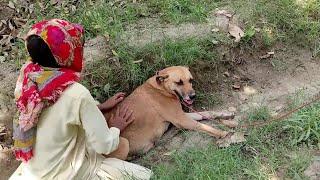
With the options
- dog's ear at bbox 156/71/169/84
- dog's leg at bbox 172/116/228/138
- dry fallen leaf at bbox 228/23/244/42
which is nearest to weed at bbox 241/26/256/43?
dry fallen leaf at bbox 228/23/244/42

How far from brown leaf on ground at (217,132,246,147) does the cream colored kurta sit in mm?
807

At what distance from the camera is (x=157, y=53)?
5.51 m

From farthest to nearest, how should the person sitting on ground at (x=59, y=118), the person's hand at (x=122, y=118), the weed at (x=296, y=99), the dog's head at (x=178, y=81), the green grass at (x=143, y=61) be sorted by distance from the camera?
the green grass at (x=143, y=61), the dog's head at (x=178, y=81), the weed at (x=296, y=99), the person's hand at (x=122, y=118), the person sitting on ground at (x=59, y=118)

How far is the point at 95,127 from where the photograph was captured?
3.66 meters

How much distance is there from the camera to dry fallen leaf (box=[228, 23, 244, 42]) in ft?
18.8

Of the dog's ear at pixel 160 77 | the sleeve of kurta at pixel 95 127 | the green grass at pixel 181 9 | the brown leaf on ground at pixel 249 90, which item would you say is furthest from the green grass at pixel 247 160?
the green grass at pixel 181 9

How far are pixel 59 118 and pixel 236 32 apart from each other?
2.87 metres

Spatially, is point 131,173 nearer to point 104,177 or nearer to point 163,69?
point 104,177

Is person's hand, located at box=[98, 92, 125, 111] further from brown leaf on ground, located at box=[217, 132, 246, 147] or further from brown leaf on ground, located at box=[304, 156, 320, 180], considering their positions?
brown leaf on ground, located at box=[304, 156, 320, 180]

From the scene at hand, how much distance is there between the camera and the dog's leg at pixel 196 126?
4.83 meters

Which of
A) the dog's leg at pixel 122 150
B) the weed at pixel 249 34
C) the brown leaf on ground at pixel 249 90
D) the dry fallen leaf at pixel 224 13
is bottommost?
the brown leaf on ground at pixel 249 90

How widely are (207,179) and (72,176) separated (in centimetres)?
112

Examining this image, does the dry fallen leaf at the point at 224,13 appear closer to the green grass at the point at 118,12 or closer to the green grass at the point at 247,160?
the green grass at the point at 118,12

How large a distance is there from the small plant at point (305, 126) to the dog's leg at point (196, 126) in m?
0.71
